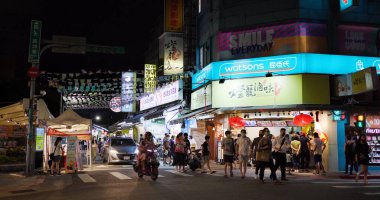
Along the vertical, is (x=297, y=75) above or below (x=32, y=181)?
above

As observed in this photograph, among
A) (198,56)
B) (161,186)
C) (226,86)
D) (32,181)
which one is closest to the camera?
(161,186)

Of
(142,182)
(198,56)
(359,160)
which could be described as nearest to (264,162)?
(359,160)

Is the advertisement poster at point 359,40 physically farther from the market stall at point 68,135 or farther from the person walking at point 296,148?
the market stall at point 68,135

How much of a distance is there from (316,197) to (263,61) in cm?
1202

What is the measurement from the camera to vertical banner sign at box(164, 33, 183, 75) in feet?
96.8

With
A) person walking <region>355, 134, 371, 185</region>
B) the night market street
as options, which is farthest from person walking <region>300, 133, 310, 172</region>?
the night market street

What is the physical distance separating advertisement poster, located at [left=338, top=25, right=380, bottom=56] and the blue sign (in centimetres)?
49

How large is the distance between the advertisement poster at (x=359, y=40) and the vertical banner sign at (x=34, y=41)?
1489 cm

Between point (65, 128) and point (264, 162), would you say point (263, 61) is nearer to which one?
point (264, 162)

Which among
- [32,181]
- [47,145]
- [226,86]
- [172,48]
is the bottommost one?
[32,181]

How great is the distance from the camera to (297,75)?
20.7m

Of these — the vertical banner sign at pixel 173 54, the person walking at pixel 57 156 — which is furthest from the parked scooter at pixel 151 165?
the vertical banner sign at pixel 173 54

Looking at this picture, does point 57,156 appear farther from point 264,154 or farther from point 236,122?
point 264,154

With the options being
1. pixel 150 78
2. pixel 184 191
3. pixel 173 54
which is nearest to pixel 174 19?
pixel 173 54
